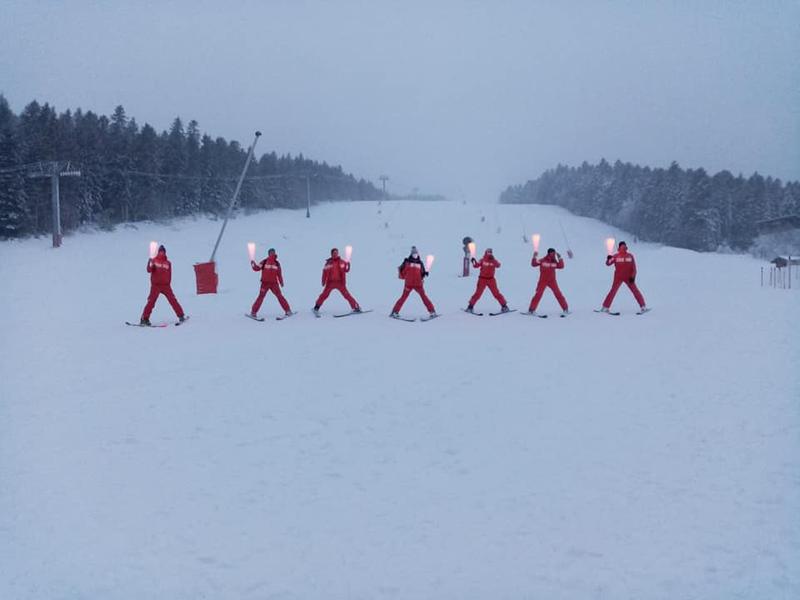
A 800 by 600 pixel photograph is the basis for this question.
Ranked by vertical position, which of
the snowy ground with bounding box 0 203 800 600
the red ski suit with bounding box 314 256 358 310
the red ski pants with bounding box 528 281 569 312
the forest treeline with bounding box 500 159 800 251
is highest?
the forest treeline with bounding box 500 159 800 251

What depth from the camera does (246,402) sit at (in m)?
8.56

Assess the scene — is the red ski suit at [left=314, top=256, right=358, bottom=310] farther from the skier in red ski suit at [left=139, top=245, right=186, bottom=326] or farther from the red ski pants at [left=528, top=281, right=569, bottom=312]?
the red ski pants at [left=528, top=281, right=569, bottom=312]

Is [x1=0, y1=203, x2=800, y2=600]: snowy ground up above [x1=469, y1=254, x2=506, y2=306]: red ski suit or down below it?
Answer: below

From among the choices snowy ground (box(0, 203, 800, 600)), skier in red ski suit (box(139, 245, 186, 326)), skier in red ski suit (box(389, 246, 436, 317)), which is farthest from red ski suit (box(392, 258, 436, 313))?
skier in red ski suit (box(139, 245, 186, 326))

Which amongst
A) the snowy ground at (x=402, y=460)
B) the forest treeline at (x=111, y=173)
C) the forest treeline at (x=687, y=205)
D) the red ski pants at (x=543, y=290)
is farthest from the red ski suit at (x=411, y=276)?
the forest treeline at (x=687, y=205)

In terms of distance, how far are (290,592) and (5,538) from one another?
8.20 ft

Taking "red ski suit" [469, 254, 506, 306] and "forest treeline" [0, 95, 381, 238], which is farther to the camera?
"forest treeline" [0, 95, 381, 238]

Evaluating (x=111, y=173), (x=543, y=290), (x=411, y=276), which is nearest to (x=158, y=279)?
(x=411, y=276)

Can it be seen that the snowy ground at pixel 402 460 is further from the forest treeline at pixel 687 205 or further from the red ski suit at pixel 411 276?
the forest treeline at pixel 687 205

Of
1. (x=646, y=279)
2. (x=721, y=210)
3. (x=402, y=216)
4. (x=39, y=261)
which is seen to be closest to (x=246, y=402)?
(x=646, y=279)

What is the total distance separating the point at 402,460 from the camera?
6707mm

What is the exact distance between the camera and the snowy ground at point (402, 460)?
469 cm

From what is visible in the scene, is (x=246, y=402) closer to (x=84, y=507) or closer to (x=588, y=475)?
(x=84, y=507)

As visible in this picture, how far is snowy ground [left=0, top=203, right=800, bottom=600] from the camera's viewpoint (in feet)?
15.4
